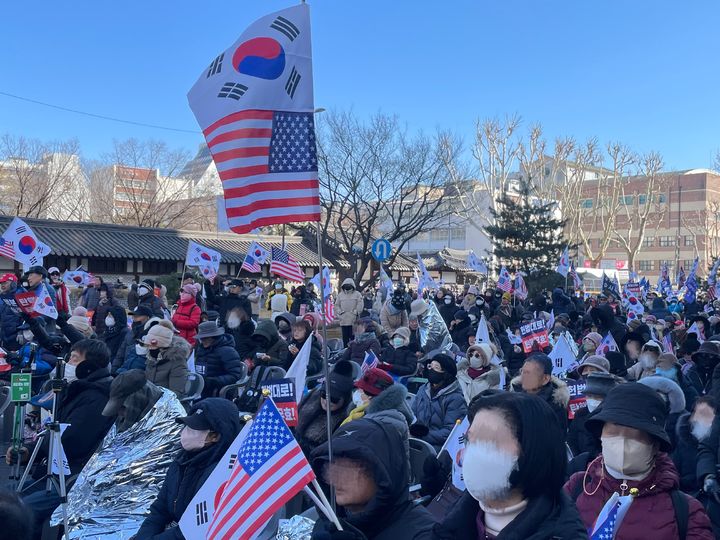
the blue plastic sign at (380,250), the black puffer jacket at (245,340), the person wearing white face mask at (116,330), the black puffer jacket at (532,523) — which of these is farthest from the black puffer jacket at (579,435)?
the blue plastic sign at (380,250)

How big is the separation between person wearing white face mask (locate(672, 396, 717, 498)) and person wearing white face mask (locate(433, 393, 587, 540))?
303cm

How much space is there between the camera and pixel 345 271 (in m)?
33.2

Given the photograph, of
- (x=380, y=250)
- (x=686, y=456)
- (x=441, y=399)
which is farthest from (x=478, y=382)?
(x=380, y=250)

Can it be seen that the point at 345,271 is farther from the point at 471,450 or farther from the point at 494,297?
the point at 471,450

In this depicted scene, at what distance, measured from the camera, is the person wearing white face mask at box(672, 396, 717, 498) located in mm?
4668

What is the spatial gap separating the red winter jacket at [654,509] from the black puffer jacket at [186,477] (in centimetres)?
208

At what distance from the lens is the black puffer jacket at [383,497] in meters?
2.62

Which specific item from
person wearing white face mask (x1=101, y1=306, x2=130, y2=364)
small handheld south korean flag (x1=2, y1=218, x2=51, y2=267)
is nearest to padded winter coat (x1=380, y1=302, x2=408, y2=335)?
person wearing white face mask (x1=101, y1=306, x2=130, y2=364)

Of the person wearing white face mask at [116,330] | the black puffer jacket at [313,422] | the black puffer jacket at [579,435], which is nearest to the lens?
the black puffer jacket at [313,422]

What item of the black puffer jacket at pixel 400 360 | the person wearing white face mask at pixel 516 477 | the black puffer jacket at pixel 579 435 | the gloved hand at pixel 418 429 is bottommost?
the black puffer jacket at pixel 400 360

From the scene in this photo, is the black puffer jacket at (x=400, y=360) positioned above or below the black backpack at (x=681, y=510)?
below

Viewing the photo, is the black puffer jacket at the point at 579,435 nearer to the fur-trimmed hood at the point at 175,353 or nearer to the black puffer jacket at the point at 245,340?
the fur-trimmed hood at the point at 175,353

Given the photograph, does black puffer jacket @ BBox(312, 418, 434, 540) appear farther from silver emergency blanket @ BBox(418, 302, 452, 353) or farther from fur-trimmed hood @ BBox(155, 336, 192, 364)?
silver emergency blanket @ BBox(418, 302, 452, 353)

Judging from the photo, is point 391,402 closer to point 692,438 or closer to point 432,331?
point 692,438
